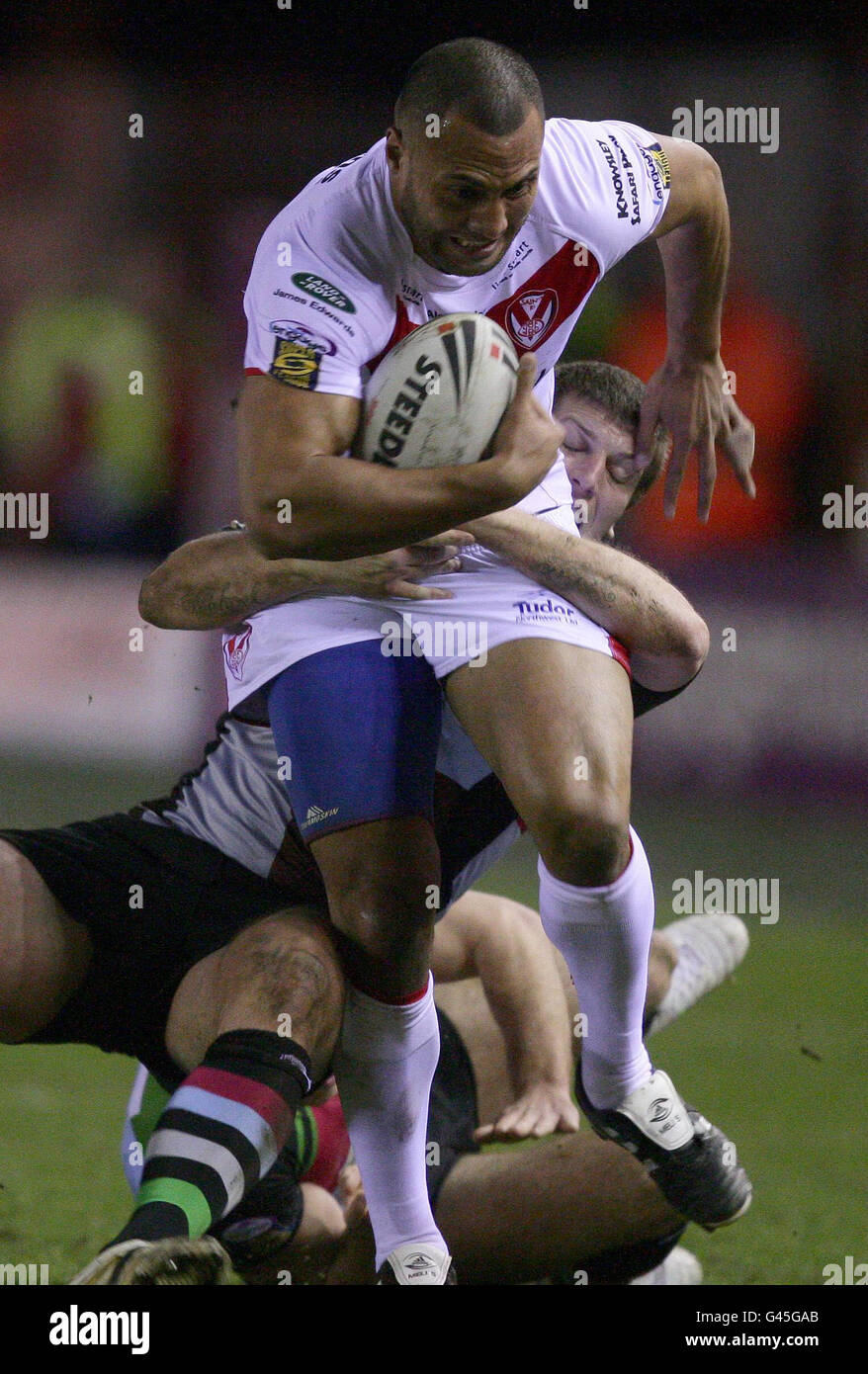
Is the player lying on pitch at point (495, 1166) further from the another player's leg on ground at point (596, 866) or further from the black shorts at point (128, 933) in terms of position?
the black shorts at point (128, 933)

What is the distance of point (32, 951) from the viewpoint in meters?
2.38

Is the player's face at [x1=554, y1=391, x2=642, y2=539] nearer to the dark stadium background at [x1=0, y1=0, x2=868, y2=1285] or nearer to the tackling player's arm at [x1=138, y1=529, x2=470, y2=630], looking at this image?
the tackling player's arm at [x1=138, y1=529, x2=470, y2=630]

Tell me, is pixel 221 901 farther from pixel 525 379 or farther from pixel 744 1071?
pixel 744 1071

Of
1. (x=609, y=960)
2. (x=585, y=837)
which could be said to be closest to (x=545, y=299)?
(x=585, y=837)

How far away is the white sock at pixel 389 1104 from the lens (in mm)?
2338

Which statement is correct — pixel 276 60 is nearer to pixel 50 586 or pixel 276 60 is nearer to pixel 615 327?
pixel 615 327

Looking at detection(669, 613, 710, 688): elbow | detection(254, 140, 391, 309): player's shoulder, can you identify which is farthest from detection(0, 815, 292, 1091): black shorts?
detection(254, 140, 391, 309): player's shoulder

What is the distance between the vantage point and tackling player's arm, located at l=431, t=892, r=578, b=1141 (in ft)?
8.32

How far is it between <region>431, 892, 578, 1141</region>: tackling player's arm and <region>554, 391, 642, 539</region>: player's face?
0.71m

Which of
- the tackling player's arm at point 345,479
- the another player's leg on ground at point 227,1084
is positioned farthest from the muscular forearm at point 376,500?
the another player's leg on ground at point 227,1084

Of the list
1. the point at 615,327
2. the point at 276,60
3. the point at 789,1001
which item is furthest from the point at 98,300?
the point at 789,1001

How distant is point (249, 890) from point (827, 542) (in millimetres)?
3180

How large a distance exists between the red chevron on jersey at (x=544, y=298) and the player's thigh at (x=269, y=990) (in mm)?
952

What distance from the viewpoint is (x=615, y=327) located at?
5.26 meters
